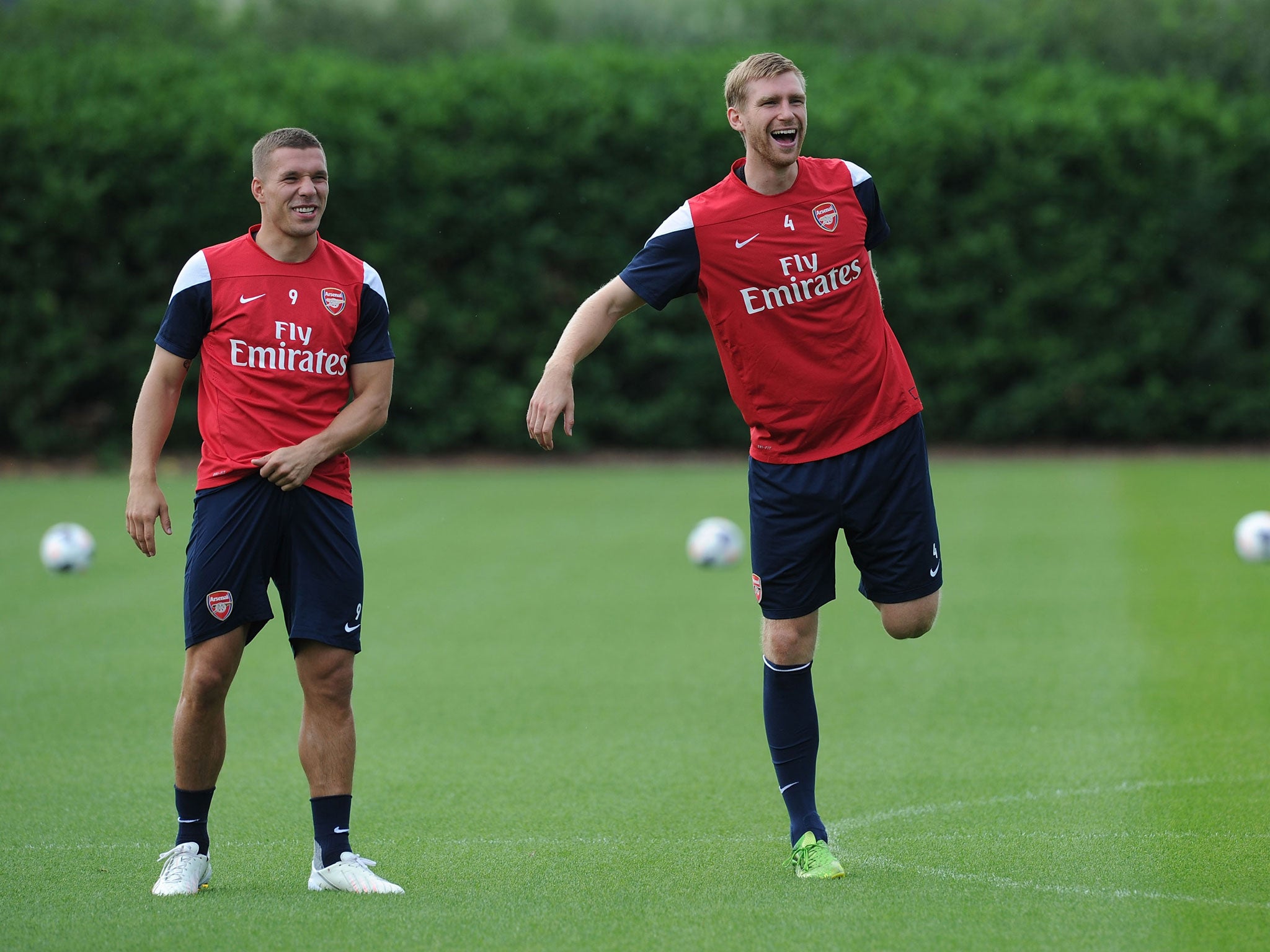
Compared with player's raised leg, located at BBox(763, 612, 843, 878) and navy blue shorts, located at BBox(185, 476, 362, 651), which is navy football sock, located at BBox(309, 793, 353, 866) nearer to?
navy blue shorts, located at BBox(185, 476, 362, 651)

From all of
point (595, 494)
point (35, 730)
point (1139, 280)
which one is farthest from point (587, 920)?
point (1139, 280)

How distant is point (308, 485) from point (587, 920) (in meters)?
1.53

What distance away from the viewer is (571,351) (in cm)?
446

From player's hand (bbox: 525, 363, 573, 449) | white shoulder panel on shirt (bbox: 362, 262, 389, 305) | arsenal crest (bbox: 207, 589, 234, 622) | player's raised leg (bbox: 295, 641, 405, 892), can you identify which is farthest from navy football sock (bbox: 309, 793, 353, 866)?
white shoulder panel on shirt (bbox: 362, 262, 389, 305)

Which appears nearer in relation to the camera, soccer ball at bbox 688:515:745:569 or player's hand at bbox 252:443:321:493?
player's hand at bbox 252:443:321:493

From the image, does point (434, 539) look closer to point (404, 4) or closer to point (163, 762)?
point (163, 762)

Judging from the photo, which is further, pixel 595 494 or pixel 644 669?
pixel 595 494

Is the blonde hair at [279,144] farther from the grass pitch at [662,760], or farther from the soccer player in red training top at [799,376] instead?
the grass pitch at [662,760]

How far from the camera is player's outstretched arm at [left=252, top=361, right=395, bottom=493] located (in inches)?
176

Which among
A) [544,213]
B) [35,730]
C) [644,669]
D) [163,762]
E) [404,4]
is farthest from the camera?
[404,4]

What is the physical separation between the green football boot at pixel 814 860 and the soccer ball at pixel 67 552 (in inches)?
314

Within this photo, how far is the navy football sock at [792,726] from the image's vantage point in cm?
483

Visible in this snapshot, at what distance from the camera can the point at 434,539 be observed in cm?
1305

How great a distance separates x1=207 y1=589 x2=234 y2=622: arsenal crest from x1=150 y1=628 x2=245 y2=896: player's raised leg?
62 mm
